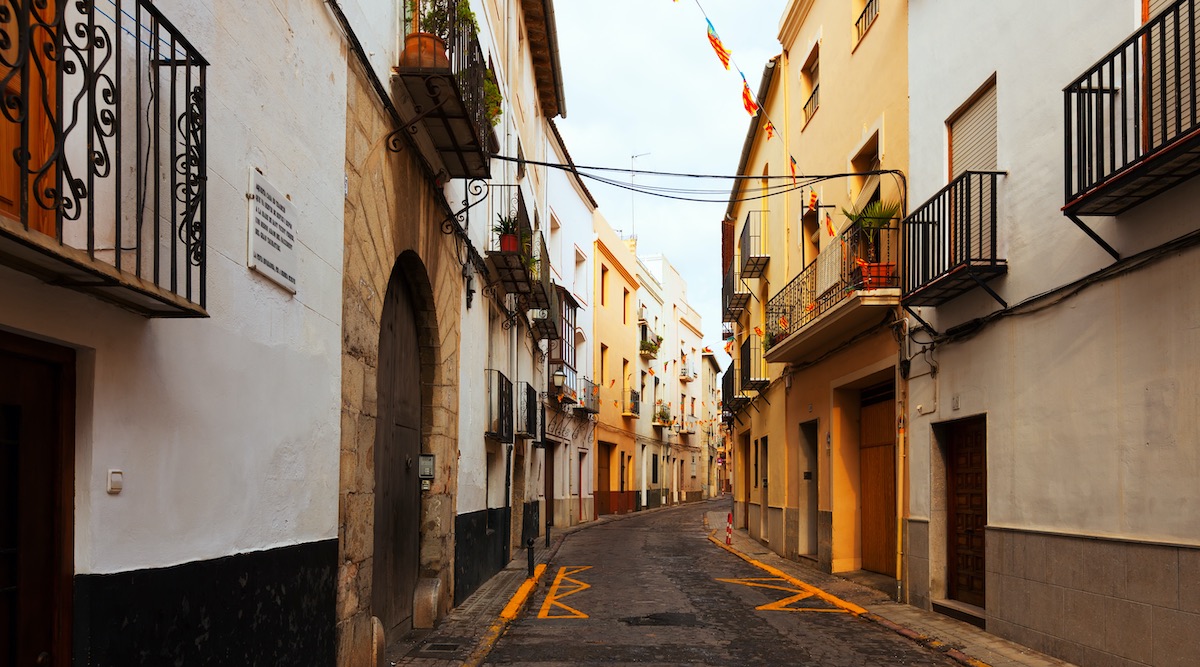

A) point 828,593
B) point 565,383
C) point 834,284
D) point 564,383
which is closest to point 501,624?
point 828,593

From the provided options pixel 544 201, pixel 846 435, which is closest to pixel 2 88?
pixel 846 435

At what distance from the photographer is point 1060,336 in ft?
27.7

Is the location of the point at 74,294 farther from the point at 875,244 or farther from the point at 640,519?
the point at 640,519

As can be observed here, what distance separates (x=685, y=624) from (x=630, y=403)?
28.4 meters

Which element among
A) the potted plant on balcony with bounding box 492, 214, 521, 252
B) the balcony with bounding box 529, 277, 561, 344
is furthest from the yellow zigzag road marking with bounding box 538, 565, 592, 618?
the balcony with bounding box 529, 277, 561, 344

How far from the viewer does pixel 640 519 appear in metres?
34.2

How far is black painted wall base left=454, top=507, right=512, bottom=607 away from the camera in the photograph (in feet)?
38.1

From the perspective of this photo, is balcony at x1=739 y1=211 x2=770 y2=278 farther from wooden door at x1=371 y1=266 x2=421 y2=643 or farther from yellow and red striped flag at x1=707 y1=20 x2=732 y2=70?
wooden door at x1=371 y1=266 x2=421 y2=643

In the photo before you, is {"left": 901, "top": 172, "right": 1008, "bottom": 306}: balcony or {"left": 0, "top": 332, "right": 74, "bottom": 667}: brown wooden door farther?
{"left": 901, "top": 172, "right": 1008, "bottom": 306}: balcony

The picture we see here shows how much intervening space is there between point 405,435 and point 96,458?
5.93 m

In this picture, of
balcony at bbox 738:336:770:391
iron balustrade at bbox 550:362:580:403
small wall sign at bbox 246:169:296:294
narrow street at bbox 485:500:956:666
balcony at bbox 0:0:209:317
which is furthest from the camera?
iron balustrade at bbox 550:362:580:403

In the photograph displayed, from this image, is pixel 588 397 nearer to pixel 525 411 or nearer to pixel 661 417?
pixel 525 411

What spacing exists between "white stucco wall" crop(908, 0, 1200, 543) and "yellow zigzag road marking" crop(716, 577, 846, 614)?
215 centimetres

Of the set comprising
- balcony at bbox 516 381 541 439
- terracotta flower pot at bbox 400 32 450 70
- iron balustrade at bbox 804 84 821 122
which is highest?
iron balustrade at bbox 804 84 821 122
